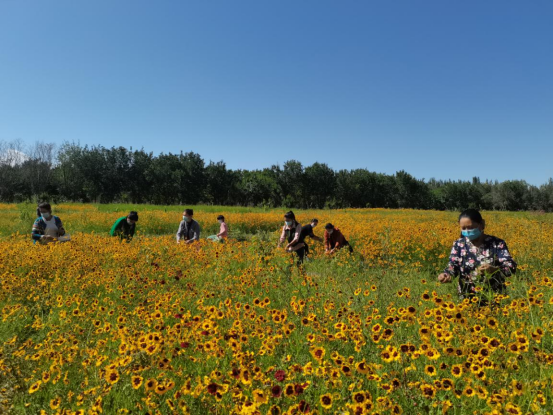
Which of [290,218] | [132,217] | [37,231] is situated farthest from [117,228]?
[290,218]

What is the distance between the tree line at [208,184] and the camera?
54094 millimetres

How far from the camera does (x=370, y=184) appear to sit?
73438 mm

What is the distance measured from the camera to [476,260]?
3.83 metres

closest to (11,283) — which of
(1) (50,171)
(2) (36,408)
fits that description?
(2) (36,408)

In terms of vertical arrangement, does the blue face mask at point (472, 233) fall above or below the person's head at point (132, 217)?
above

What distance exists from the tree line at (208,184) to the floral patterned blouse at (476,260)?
41.5 m

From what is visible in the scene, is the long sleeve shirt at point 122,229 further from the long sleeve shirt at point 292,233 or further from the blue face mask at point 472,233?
the blue face mask at point 472,233

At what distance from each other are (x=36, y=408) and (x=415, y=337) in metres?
3.08

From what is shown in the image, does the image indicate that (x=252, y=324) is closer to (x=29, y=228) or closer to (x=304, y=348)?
(x=304, y=348)

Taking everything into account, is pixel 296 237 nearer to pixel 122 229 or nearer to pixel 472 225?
pixel 472 225

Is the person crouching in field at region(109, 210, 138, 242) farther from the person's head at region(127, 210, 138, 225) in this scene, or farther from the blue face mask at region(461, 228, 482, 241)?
the blue face mask at region(461, 228, 482, 241)

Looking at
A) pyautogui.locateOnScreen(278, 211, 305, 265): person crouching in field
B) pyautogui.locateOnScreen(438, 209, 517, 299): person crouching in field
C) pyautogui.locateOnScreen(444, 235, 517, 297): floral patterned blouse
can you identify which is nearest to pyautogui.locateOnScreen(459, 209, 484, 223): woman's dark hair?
pyautogui.locateOnScreen(438, 209, 517, 299): person crouching in field

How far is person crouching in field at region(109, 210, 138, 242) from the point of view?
817 cm

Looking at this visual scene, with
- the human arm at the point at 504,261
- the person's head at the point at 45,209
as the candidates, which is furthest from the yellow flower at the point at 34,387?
the person's head at the point at 45,209
